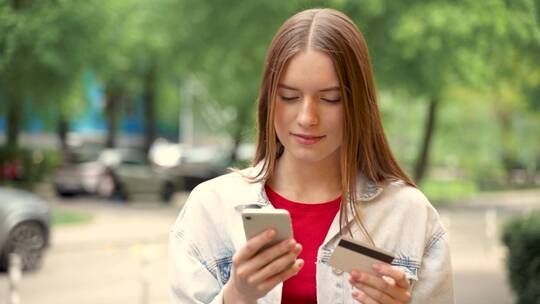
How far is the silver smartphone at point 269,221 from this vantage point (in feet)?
6.81

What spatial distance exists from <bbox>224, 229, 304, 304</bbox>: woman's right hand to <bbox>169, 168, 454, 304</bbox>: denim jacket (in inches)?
12.4

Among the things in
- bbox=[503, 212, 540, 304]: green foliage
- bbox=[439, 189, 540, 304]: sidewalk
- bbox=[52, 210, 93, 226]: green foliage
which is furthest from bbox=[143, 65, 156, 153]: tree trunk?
bbox=[503, 212, 540, 304]: green foliage

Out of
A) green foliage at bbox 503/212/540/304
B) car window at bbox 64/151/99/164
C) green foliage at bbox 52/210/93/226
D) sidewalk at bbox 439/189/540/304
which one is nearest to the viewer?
green foliage at bbox 503/212/540/304

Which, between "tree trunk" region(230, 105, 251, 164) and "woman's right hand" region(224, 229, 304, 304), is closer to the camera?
"woman's right hand" region(224, 229, 304, 304)

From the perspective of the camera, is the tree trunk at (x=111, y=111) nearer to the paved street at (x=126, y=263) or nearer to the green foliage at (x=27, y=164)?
the green foliage at (x=27, y=164)

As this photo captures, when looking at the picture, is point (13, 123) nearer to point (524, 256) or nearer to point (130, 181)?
point (130, 181)

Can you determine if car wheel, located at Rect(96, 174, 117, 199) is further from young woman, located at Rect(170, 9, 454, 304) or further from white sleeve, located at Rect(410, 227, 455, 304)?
white sleeve, located at Rect(410, 227, 455, 304)

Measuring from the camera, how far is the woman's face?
241 cm

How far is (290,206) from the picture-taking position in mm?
2586

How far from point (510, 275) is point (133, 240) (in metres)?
11.5

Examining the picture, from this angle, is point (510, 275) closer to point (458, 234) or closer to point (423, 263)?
point (423, 263)

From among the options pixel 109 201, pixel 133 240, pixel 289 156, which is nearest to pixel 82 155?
pixel 109 201

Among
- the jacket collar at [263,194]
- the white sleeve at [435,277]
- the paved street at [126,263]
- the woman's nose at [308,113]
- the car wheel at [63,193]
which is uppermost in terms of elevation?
the woman's nose at [308,113]

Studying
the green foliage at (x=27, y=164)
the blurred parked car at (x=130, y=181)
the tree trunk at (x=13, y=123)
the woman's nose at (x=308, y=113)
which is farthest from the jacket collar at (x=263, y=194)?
the green foliage at (x=27, y=164)
